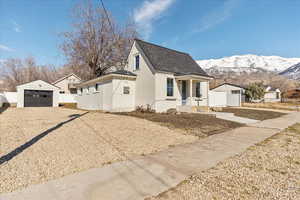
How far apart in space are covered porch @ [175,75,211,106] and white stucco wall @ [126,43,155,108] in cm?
266

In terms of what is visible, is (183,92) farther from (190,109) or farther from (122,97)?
(122,97)

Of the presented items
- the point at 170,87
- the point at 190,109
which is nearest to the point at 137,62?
the point at 170,87

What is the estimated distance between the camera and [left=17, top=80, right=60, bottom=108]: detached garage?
2030 cm

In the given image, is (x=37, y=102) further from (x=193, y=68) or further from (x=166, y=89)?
(x=193, y=68)

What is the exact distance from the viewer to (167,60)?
14594 millimetres

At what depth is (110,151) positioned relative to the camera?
169 inches

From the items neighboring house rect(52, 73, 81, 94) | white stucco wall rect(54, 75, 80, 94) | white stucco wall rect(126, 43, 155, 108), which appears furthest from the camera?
white stucco wall rect(54, 75, 80, 94)

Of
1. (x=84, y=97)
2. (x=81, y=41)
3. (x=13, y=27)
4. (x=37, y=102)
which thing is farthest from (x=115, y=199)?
(x=37, y=102)

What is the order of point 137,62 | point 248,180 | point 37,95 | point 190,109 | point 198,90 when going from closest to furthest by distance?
point 248,180 < point 190,109 < point 137,62 < point 198,90 < point 37,95

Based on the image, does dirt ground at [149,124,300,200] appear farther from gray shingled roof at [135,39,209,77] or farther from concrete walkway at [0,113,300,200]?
gray shingled roof at [135,39,209,77]

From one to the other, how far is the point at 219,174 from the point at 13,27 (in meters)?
16.9

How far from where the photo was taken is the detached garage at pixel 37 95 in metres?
20.3

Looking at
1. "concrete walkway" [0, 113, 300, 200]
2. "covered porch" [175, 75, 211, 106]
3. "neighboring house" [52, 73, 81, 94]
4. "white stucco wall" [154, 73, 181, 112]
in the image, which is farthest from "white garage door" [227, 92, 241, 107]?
"neighboring house" [52, 73, 81, 94]

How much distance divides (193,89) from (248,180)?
12.9 meters
